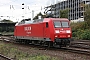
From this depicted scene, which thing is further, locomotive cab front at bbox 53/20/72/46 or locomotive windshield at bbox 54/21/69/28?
locomotive windshield at bbox 54/21/69/28

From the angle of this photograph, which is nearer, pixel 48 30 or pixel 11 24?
pixel 48 30

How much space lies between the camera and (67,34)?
2264 cm

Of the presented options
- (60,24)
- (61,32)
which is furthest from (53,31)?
(60,24)

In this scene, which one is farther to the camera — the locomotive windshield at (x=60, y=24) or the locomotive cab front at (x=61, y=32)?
the locomotive windshield at (x=60, y=24)

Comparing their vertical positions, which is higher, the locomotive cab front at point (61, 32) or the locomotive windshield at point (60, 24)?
the locomotive windshield at point (60, 24)

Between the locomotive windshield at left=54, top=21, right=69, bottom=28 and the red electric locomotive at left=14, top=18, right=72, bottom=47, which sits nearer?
the red electric locomotive at left=14, top=18, right=72, bottom=47

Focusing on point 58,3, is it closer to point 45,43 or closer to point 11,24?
point 11,24

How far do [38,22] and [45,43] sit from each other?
2.60 metres

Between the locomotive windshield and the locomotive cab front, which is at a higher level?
the locomotive windshield

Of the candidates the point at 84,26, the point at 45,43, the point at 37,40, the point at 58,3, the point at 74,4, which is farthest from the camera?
the point at 58,3

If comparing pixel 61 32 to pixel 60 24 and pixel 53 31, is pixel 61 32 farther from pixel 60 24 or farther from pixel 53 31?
pixel 60 24

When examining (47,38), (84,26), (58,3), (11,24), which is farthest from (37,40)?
(58,3)

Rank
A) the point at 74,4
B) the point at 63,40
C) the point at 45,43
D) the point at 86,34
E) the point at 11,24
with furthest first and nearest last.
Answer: the point at 74,4 → the point at 11,24 → the point at 86,34 → the point at 45,43 → the point at 63,40

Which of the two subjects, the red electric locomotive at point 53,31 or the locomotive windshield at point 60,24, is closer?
the red electric locomotive at point 53,31
